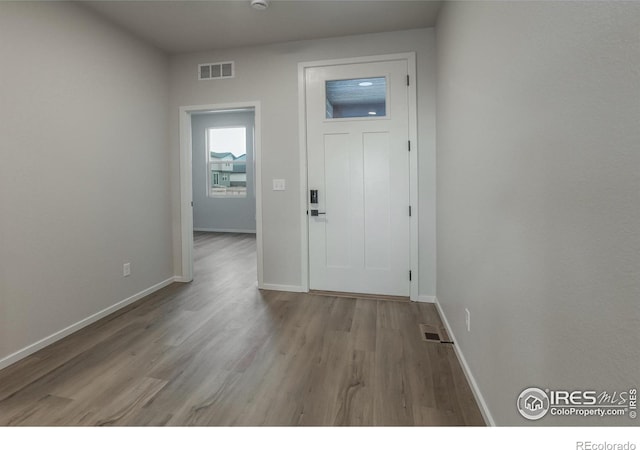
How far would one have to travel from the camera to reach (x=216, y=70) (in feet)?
12.1

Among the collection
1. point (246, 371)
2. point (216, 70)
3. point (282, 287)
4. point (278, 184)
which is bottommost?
point (246, 371)

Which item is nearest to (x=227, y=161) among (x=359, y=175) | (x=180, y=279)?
(x=180, y=279)

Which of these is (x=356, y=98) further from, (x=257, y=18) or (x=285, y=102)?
(x=257, y=18)

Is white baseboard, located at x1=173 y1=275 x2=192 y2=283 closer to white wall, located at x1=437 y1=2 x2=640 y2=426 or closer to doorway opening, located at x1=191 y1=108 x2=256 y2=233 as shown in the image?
white wall, located at x1=437 y1=2 x2=640 y2=426

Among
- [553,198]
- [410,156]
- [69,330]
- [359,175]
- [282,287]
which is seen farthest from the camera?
[282,287]

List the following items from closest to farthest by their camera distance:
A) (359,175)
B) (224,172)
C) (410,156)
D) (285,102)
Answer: (410,156) < (359,175) < (285,102) < (224,172)

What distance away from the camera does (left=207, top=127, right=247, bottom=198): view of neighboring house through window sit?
8.08 meters

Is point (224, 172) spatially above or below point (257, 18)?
below

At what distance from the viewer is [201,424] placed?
1.56 meters

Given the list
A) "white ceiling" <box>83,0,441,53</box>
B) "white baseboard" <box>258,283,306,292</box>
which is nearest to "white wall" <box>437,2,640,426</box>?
"white ceiling" <box>83,0,441,53</box>

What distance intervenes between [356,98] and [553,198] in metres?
2.78

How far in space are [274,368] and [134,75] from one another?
322 centimetres
